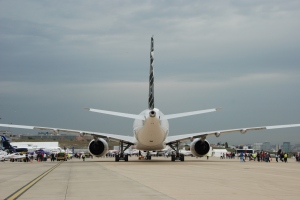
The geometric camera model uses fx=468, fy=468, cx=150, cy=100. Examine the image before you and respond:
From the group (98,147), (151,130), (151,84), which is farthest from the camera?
(98,147)

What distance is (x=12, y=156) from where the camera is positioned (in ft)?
225

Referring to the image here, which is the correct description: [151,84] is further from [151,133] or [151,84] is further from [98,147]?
[98,147]

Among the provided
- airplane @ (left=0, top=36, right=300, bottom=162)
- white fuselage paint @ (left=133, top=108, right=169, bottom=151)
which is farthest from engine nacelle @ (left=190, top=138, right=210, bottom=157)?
white fuselage paint @ (left=133, top=108, right=169, bottom=151)

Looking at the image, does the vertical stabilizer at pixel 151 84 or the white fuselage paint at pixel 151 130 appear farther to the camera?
the vertical stabilizer at pixel 151 84

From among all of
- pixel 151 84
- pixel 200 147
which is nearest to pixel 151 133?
pixel 151 84

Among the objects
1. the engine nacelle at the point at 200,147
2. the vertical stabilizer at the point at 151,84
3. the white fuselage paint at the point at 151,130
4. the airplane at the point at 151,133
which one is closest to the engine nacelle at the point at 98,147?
the airplane at the point at 151,133

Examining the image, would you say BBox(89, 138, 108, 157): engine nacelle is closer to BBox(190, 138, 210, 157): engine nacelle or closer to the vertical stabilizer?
the vertical stabilizer

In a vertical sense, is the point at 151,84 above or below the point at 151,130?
above

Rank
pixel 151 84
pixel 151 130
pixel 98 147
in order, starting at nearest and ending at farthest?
pixel 151 130 < pixel 151 84 < pixel 98 147

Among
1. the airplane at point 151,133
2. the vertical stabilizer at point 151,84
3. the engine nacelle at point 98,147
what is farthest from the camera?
the engine nacelle at point 98,147

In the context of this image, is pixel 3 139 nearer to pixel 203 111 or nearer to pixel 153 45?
pixel 153 45

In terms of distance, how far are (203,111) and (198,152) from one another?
1011 cm

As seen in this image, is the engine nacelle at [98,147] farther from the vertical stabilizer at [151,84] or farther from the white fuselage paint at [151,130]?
the vertical stabilizer at [151,84]

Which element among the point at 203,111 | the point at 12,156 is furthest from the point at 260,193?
the point at 12,156
